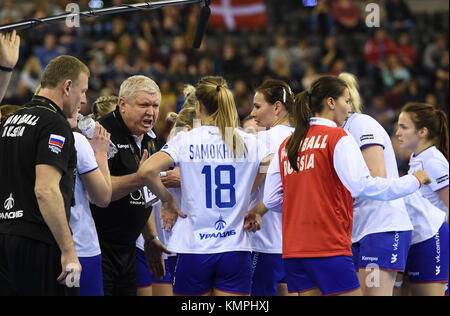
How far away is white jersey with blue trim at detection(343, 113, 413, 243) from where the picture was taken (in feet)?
17.1

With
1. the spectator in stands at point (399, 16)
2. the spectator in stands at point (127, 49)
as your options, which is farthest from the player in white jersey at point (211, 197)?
the spectator in stands at point (399, 16)

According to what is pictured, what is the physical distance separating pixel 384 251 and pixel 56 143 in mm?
2708

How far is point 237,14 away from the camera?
16984mm

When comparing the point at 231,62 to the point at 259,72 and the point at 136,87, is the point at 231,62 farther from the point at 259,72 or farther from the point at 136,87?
the point at 136,87

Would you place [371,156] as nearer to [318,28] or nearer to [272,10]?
[318,28]

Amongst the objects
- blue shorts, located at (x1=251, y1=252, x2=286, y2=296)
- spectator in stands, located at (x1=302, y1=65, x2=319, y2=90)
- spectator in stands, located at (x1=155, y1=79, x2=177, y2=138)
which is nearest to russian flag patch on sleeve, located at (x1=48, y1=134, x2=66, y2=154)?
blue shorts, located at (x1=251, y1=252, x2=286, y2=296)

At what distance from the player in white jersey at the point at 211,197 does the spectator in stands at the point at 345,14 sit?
1255 centimetres

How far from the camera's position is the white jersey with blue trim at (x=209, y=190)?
4797 millimetres

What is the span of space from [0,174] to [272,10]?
50.2 ft

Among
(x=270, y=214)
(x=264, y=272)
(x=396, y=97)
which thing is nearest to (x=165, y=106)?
(x=396, y=97)

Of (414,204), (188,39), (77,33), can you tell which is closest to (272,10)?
(188,39)

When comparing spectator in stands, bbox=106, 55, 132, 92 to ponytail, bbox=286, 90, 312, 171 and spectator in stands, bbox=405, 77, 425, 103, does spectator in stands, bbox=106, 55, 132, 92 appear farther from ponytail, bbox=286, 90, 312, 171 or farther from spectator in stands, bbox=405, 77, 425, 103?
ponytail, bbox=286, 90, 312, 171

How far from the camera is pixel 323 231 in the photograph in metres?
4.39

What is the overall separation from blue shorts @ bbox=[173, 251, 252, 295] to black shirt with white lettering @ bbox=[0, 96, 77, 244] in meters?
1.06
